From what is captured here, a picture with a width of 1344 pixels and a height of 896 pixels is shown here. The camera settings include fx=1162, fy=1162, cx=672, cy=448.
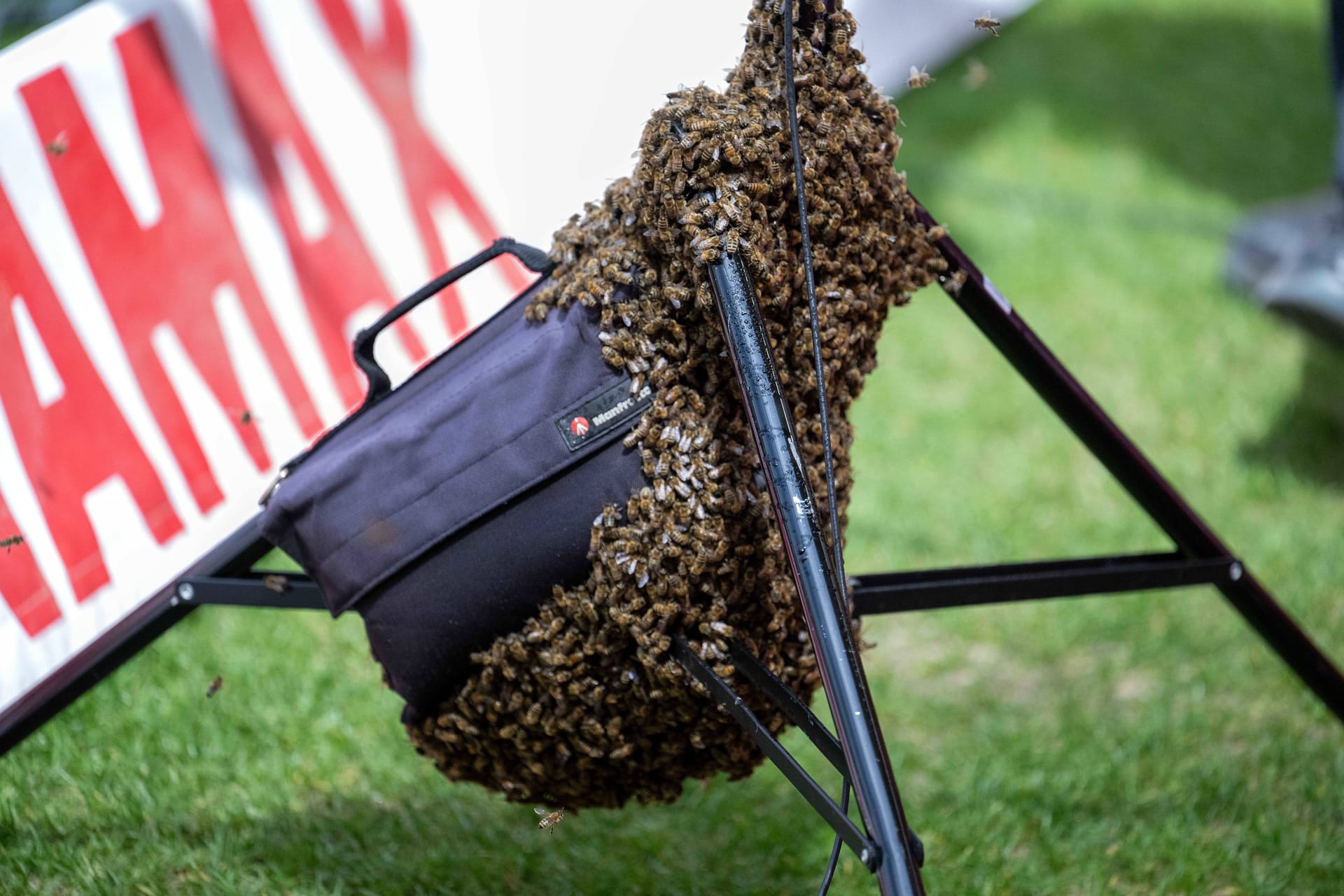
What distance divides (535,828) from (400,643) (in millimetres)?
983

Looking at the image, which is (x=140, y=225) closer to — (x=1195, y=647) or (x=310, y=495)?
(x=310, y=495)

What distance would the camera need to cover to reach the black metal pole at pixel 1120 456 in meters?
1.77

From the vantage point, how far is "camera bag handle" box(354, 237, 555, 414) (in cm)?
162

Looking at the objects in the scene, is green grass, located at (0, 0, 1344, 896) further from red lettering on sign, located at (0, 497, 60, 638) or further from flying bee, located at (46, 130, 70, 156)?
flying bee, located at (46, 130, 70, 156)

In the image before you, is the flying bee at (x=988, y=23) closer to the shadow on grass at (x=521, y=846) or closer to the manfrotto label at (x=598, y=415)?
the manfrotto label at (x=598, y=415)

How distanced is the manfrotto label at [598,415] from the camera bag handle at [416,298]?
241mm

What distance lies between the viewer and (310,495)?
5.15 feet

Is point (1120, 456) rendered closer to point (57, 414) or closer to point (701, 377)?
point (701, 377)

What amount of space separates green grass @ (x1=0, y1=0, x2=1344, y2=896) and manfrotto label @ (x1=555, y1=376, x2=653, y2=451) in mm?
1118

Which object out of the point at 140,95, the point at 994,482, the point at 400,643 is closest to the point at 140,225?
the point at 140,95

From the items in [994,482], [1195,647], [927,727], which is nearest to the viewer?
[927,727]

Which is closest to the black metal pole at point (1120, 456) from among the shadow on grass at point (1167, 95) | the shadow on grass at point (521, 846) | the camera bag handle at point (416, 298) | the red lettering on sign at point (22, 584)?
the camera bag handle at point (416, 298)

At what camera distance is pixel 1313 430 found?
13.9 feet

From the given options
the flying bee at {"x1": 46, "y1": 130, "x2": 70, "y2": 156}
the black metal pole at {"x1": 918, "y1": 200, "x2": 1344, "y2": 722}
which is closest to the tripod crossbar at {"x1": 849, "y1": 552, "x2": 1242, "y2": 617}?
the black metal pole at {"x1": 918, "y1": 200, "x2": 1344, "y2": 722}
